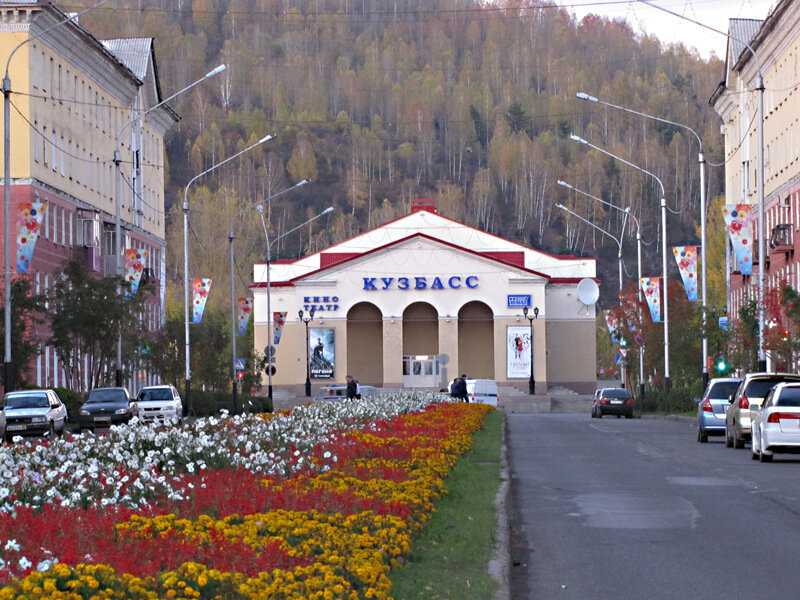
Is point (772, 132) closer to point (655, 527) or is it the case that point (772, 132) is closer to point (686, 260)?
point (686, 260)

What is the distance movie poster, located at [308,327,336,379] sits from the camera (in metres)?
105

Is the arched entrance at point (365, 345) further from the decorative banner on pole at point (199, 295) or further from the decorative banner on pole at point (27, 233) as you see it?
the decorative banner on pole at point (27, 233)

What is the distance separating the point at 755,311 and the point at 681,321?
91.5 feet

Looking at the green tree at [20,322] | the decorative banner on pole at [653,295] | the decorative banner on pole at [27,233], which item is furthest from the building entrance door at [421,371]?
the decorative banner on pole at [27,233]

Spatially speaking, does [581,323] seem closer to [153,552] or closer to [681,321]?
[681,321]

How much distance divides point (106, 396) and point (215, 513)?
40.0 meters

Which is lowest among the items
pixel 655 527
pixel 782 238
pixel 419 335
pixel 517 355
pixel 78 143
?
pixel 655 527

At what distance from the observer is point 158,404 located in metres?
55.8

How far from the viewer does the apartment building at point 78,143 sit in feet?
219

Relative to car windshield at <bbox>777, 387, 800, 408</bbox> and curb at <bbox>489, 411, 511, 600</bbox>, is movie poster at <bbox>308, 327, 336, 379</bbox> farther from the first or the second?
curb at <bbox>489, 411, 511, 600</bbox>

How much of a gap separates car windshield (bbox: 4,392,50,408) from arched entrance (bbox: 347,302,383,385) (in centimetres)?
6219

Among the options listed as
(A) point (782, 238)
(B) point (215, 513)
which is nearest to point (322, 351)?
(A) point (782, 238)

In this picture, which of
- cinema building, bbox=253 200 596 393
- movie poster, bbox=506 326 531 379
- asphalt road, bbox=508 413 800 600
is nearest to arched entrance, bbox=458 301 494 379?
cinema building, bbox=253 200 596 393

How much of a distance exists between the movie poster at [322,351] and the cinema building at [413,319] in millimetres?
63
